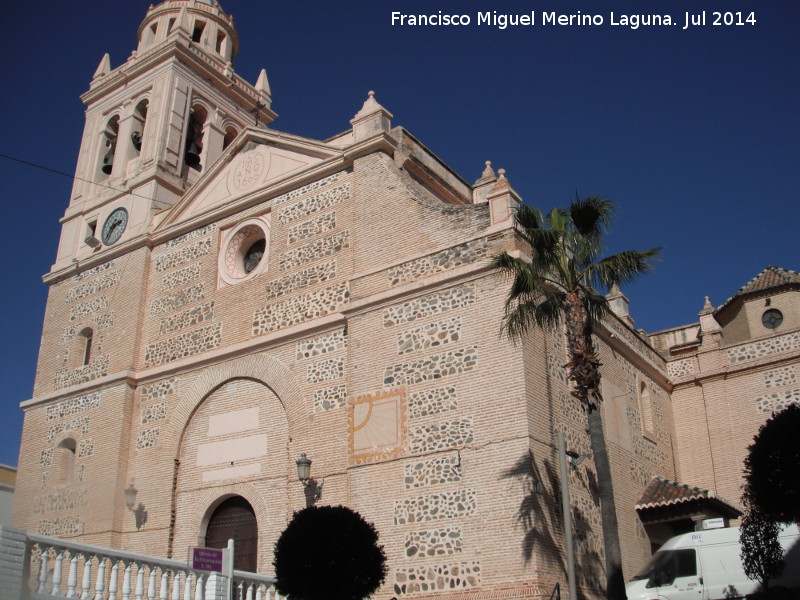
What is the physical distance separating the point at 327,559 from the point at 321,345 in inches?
241

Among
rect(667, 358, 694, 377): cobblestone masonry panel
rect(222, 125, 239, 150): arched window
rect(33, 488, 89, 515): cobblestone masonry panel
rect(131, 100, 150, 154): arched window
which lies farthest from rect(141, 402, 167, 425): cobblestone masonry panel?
rect(667, 358, 694, 377): cobblestone masonry panel

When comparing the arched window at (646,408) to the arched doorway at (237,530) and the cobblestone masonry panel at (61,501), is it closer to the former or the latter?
the arched doorway at (237,530)

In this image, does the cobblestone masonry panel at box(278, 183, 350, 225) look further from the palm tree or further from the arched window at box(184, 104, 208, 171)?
the arched window at box(184, 104, 208, 171)

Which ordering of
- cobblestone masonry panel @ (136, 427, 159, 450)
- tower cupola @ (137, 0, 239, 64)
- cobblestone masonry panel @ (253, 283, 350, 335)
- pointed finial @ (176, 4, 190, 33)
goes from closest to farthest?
cobblestone masonry panel @ (253, 283, 350, 335), cobblestone masonry panel @ (136, 427, 159, 450), pointed finial @ (176, 4, 190, 33), tower cupola @ (137, 0, 239, 64)

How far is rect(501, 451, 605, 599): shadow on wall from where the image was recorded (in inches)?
484

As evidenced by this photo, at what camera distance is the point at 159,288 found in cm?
1991

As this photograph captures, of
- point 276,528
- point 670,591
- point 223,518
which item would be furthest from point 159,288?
point 670,591

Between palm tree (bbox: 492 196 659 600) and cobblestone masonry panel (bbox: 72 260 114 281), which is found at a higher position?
cobblestone masonry panel (bbox: 72 260 114 281)

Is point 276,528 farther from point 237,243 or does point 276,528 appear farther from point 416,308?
point 237,243

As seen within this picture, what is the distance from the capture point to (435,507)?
1317cm

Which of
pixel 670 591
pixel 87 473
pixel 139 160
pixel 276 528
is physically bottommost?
pixel 670 591

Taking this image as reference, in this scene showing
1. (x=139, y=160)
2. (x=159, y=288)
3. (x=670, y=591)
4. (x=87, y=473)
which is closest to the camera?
(x=670, y=591)

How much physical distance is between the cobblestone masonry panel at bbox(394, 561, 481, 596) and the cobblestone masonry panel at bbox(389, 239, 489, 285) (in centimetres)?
506

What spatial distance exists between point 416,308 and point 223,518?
594cm
